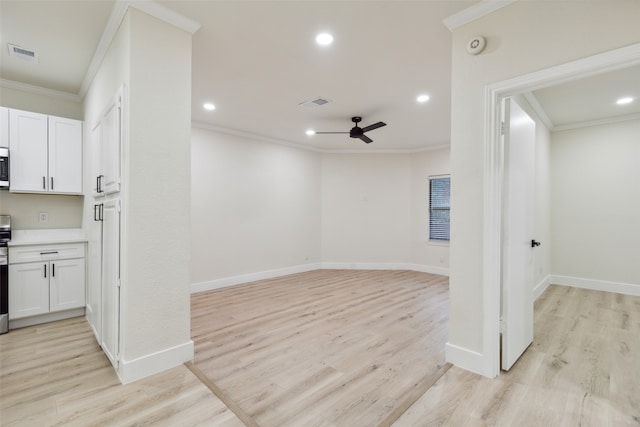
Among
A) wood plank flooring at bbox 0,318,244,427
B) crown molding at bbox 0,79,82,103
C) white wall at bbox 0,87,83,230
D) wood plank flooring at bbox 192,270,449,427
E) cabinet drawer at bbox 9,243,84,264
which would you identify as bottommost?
wood plank flooring at bbox 192,270,449,427

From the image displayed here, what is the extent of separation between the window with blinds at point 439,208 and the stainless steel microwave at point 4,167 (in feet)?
21.7

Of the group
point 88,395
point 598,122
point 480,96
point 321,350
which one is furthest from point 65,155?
point 598,122

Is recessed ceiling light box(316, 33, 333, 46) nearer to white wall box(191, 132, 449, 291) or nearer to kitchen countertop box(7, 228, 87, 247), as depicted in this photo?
white wall box(191, 132, 449, 291)

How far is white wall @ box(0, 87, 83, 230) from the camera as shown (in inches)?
134

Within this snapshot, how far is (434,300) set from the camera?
4367 mm

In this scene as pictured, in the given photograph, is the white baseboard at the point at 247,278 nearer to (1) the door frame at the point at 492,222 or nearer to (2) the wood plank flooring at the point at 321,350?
(2) the wood plank flooring at the point at 321,350

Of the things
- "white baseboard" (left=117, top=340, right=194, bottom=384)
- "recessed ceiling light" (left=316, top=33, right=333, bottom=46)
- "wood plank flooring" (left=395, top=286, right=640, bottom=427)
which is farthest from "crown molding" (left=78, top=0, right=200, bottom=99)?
"wood plank flooring" (left=395, top=286, right=640, bottom=427)

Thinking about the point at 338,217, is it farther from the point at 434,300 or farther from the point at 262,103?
the point at 262,103

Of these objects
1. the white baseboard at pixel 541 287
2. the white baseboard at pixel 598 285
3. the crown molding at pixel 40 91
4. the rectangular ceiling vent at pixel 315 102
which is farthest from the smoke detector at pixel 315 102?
the white baseboard at pixel 598 285

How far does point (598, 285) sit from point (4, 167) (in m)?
7.99

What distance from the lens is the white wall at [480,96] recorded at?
72.8 inches

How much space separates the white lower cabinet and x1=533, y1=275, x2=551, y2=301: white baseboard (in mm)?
5872

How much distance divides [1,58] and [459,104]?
4.23 meters

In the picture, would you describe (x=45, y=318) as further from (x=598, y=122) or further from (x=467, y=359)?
(x=598, y=122)
